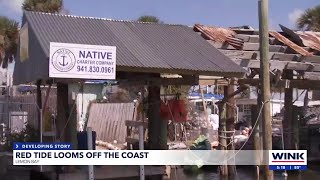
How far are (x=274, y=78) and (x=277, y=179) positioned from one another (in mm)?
5074

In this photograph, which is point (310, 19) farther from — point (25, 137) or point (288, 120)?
point (25, 137)

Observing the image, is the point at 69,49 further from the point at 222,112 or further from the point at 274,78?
the point at 222,112

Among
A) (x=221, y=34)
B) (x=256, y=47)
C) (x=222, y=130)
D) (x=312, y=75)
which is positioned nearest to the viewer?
(x=256, y=47)

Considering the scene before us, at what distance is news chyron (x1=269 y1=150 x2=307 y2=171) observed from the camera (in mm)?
12078

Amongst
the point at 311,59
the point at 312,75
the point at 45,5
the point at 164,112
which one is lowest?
the point at 164,112

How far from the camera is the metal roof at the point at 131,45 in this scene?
39.5ft

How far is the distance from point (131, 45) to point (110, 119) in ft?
47.0

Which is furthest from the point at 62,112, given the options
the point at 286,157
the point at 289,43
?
the point at 289,43

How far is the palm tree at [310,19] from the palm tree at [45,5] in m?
14.0

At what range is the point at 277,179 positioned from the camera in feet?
61.0

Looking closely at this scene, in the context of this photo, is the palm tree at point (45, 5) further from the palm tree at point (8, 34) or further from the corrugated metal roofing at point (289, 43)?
the corrugated metal roofing at point (289, 43)

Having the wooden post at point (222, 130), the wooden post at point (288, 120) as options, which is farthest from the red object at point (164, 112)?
the wooden post at point (288, 120)

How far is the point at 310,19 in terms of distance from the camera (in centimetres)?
3117

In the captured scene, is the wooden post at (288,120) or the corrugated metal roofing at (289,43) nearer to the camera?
the corrugated metal roofing at (289,43)
